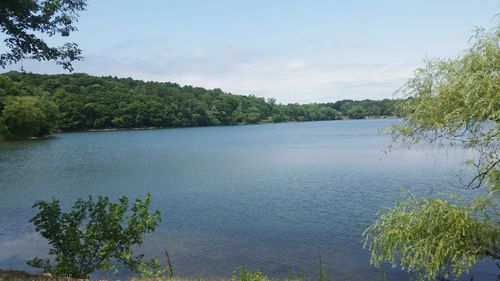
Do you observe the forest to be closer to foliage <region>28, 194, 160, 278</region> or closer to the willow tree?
foliage <region>28, 194, 160, 278</region>

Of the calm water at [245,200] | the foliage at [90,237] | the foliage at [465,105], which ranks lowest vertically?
the calm water at [245,200]

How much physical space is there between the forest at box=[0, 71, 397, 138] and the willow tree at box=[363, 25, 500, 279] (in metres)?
83.2

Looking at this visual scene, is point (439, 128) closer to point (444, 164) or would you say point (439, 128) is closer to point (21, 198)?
point (21, 198)

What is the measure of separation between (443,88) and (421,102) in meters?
0.51

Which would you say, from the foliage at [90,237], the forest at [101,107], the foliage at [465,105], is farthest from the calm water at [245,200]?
the forest at [101,107]

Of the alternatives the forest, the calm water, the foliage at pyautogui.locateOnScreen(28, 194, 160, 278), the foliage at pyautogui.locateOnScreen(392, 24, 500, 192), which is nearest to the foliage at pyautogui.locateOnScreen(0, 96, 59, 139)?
the forest

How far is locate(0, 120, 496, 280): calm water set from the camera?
14.8 m

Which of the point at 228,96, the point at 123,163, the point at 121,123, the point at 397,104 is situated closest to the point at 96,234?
the point at 397,104

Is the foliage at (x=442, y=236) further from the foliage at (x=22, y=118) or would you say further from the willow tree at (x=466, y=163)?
the foliage at (x=22, y=118)

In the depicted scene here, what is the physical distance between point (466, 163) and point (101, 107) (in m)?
136

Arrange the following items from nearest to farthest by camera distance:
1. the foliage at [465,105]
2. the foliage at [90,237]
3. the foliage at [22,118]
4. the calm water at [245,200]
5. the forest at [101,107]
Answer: the foliage at [465,105]
the foliage at [90,237]
the calm water at [245,200]
the foliage at [22,118]
the forest at [101,107]

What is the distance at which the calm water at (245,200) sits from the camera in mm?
14828

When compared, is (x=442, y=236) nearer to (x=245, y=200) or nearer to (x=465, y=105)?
(x=465, y=105)

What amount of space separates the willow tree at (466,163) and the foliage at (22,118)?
282ft
